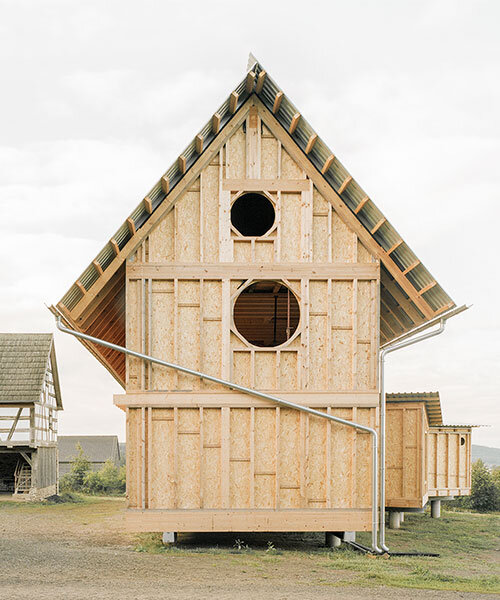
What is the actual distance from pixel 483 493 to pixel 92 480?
23.5 metres

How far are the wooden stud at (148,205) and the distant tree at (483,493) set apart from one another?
29.0 m

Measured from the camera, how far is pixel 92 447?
207 feet

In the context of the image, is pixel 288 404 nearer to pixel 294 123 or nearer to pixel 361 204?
pixel 361 204

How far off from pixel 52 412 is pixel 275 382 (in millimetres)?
28177

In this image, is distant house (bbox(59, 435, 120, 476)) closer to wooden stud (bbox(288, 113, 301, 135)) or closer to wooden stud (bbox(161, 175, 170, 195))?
wooden stud (bbox(161, 175, 170, 195))

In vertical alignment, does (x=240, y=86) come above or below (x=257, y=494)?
above

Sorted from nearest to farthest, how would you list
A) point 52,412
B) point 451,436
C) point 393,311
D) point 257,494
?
point 257,494 < point 393,311 < point 451,436 < point 52,412

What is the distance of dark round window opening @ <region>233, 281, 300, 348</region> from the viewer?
22969 millimetres

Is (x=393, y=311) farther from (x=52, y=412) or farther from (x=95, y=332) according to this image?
(x=52, y=412)

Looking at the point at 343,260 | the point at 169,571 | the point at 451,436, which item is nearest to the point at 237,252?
the point at 343,260

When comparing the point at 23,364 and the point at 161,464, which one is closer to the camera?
the point at 161,464

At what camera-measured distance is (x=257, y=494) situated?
16.9m

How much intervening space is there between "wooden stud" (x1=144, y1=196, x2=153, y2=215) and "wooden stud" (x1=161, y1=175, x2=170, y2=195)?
0.45 metres

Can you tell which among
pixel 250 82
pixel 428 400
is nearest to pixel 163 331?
pixel 250 82
